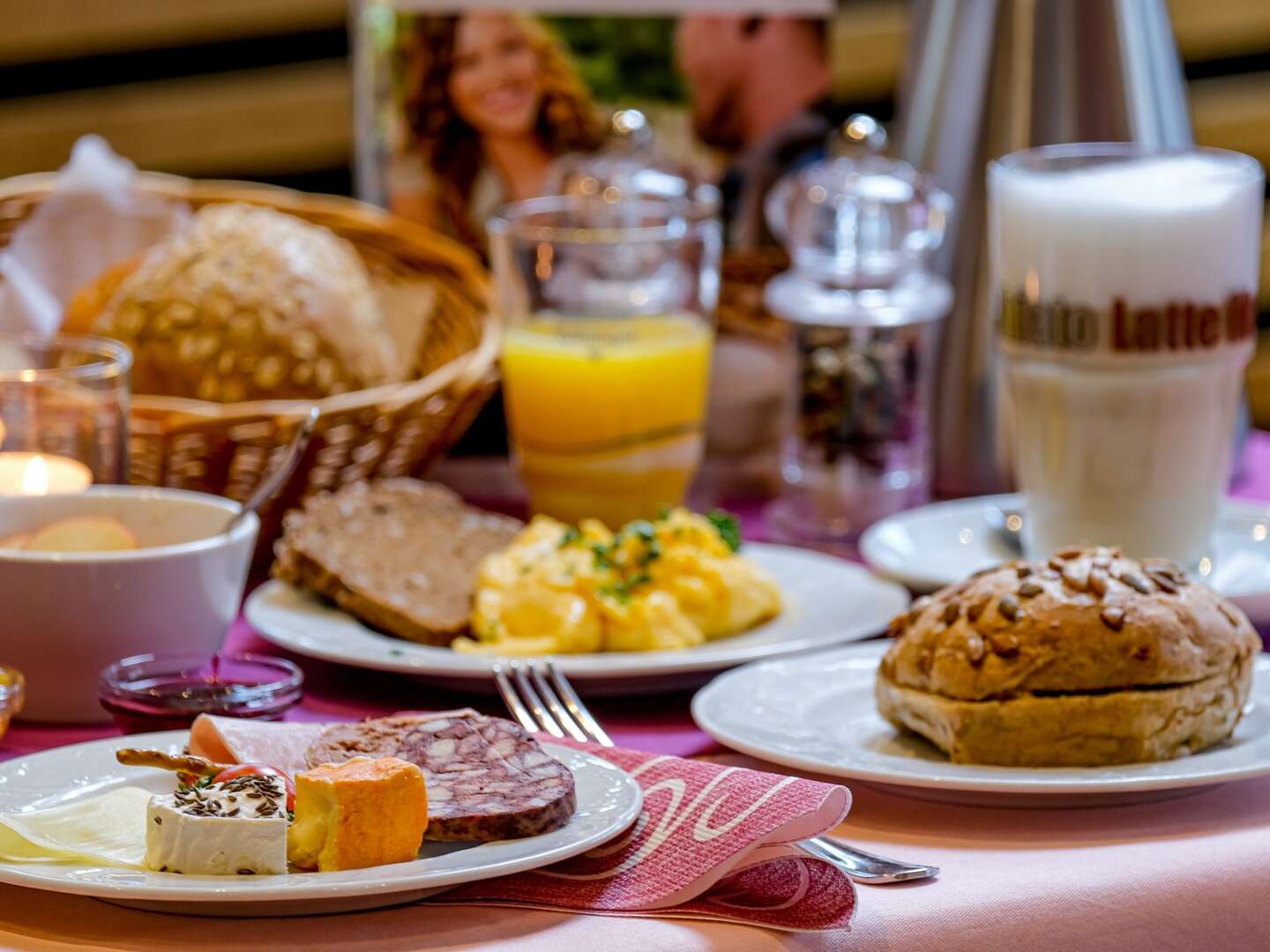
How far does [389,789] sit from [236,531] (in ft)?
1.27

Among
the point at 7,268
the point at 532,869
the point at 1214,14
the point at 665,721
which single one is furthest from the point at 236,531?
the point at 1214,14

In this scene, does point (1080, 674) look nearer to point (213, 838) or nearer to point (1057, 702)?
point (1057, 702)

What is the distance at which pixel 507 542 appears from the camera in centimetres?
136

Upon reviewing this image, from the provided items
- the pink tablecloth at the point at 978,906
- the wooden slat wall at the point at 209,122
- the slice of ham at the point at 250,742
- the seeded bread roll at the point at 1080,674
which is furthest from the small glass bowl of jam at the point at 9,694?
the wooden slat wall at the point at 209,122

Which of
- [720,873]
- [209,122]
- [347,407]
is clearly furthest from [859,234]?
[209,122]

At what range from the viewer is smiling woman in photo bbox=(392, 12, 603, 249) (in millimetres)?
1747

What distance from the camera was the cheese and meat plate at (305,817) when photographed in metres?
0.74

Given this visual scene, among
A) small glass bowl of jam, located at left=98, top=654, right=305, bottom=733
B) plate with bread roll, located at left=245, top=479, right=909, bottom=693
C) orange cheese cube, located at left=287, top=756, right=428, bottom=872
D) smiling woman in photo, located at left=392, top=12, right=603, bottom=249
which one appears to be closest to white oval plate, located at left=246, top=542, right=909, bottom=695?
plate with bread roll, located at left=245, top=479, right=909, bottom=693

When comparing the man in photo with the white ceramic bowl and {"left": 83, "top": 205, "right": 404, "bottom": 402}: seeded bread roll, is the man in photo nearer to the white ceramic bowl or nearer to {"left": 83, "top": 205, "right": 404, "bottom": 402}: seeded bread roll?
{"left": 83, "top": 205, "right": 404, "bottom": 402}: seeded bread roll

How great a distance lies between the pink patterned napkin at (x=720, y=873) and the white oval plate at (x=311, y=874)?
0.02m

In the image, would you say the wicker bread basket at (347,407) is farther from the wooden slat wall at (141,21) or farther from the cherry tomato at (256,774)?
the wooden slat wall at (141,21)

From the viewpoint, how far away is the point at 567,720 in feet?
3.32

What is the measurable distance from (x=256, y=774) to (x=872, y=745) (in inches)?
14.0

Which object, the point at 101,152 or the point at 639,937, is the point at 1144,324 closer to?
the point at 639,937
